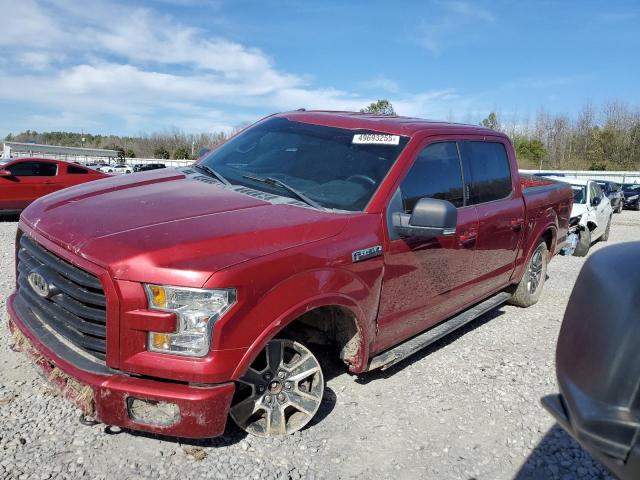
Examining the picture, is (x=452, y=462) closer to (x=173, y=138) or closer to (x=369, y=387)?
(x=369, y=387)

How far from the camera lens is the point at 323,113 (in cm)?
445

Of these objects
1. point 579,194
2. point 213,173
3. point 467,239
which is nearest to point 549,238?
point 467,239

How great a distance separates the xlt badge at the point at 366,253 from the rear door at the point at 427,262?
0.12m

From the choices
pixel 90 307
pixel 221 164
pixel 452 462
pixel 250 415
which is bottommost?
pixel 452 462

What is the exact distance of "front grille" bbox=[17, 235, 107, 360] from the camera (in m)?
2.50

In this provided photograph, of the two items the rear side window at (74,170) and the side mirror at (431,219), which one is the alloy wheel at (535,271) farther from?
the rear side window at (74,170)

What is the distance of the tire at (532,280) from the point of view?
593 centimetres

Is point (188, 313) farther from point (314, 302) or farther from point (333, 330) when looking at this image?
point (333, 330)

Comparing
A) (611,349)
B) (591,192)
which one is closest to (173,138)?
(591,192)

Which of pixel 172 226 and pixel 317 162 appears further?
pixel 317 162

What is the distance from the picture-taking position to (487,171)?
186 inches

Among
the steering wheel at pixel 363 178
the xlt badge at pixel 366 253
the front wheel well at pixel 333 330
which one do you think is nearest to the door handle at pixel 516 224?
the steering wheel at pixel 363 178

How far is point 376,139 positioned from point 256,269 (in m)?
1.70

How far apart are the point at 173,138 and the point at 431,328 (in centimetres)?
12078
